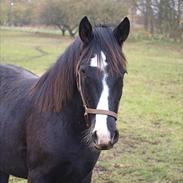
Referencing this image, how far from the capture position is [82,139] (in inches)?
110

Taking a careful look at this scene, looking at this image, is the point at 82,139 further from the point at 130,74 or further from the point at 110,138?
the point at 130,74

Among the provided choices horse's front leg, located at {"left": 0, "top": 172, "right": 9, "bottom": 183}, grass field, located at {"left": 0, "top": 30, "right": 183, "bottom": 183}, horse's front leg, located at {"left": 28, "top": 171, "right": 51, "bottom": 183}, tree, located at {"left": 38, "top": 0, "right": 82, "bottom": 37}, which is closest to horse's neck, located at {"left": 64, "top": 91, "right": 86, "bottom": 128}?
horse's front leg, located at {"left": 28, "top": 171, "right": 51, "bottom": 183}

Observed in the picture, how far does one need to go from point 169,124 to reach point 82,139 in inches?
200

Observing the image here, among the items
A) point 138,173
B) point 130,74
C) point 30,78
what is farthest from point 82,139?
point 130,74

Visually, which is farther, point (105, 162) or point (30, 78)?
point (105, 162)

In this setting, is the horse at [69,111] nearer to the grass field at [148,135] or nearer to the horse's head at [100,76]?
the horse's head at [100,76]

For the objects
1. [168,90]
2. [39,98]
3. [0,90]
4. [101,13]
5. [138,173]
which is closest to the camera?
[39,98]

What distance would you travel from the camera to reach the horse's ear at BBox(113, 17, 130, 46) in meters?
2.60

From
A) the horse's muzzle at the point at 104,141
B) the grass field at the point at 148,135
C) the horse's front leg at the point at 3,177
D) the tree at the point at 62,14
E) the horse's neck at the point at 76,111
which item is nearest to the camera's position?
the horse's muzzle at the point at 104,141

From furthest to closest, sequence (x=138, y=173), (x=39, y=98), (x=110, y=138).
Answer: (x=138, y=173)
(x=39, y=98)
(x=110, y=138)

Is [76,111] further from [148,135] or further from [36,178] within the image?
[148,135]

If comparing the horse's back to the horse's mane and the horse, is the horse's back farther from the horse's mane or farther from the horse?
the horse's mane

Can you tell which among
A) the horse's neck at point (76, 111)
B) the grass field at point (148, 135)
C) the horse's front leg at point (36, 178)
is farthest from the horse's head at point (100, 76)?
the grass field at point (148, 135)

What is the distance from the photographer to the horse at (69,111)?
2.44 meters
